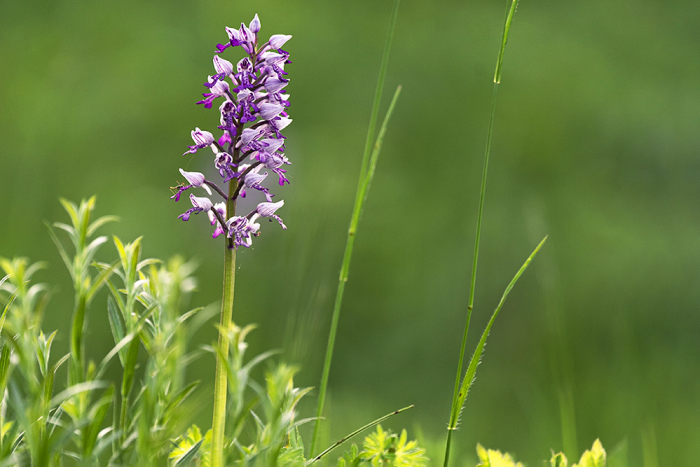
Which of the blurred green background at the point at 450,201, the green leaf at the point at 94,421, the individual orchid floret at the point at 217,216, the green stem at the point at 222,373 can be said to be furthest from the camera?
the blurred green background at the point at 450,201

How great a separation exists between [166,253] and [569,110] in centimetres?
453

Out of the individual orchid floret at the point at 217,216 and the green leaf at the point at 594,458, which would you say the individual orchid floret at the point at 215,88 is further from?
the green leaf at the point at 594,458

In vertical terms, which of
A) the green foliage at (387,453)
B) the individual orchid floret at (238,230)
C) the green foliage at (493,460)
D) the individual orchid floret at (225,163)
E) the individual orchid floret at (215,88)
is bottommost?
the green foliage at (493,460)

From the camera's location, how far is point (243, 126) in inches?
50.9

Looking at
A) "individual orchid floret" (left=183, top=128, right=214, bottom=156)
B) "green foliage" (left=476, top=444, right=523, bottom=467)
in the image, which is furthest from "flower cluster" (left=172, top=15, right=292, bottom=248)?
"green foliage" (left=476, top=444, right=523, bottom=467)

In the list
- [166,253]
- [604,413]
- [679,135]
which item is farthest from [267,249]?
[679,135]

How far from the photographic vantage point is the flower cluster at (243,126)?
1.23m

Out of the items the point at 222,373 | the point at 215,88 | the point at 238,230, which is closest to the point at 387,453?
the point at 222,373

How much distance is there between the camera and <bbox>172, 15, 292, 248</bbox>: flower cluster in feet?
4.04

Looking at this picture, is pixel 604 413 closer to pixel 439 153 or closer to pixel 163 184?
pixel 439 153

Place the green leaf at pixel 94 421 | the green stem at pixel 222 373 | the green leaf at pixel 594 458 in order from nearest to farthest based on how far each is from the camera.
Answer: the green leaf at pixel 94 421 < the green stem at pixel 222 373 < the green leaf at pixel 594 458

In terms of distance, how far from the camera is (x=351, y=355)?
222 inches

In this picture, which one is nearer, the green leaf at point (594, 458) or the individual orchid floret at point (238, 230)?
the individual orchid floret at point (238, 230)

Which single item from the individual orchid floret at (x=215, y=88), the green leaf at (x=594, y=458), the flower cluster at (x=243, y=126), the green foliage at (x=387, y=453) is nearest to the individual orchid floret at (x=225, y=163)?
the flower cluster at (x=243, y=126)
